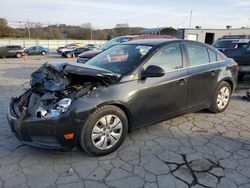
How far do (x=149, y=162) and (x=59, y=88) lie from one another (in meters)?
1.50

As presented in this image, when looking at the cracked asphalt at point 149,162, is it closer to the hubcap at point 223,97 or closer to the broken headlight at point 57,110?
the broken headlight at point 57,110

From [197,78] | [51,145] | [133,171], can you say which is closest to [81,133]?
[51,145]

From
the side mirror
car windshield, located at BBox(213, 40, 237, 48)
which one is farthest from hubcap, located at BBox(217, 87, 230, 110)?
car windshield, located at BBox(213, 40, 237, 48)

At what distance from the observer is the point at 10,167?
2898mm

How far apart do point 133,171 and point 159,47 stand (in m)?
1.90

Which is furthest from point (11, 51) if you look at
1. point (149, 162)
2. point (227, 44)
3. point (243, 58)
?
point (149, 162)

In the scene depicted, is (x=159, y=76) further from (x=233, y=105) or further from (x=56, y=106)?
(x=233, y=105)

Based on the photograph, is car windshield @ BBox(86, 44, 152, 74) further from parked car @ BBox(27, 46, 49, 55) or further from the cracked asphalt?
parked car @ BBox(27, 46, 49, 55)

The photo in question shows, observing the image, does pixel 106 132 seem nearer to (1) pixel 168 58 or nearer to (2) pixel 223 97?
(1) pixel 168 58

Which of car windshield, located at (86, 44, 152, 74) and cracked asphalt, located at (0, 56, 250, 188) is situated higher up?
car windshield, located at (86, 44, 152, 74)

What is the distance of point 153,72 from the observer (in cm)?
325

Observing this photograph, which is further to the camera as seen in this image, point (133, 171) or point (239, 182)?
point (133, 171)

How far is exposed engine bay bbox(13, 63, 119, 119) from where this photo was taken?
9.32 feet

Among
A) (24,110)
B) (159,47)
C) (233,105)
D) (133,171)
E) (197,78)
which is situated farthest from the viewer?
(233,105)
